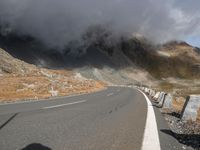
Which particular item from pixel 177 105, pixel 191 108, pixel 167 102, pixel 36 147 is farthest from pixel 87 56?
pixel 36 147

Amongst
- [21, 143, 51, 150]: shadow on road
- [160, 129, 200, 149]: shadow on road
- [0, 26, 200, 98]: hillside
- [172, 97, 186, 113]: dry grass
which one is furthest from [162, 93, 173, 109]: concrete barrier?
[0, 26, 200, 98]: hillside

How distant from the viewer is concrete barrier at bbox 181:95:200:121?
12.6 metres

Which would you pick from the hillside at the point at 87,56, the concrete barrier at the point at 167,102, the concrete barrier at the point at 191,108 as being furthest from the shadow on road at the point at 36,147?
the hillside at the point at 87,56

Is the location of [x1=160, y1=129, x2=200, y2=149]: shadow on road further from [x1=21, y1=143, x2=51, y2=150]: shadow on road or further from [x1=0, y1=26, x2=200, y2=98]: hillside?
[x1=0, y1=26, x2=200, y2=98]: hillside

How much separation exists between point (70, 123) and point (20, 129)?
6.13ft

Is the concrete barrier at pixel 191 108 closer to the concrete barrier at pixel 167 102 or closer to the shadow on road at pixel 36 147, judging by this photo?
the concrete barrier at pixel 167 102

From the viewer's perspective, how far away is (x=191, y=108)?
519 inches

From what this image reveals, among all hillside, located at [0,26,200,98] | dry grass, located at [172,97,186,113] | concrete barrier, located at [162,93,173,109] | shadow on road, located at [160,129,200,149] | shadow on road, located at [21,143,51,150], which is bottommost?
dry grass, located at [172,97,186,113]

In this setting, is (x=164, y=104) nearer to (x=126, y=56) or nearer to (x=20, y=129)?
(x=20, y=129)

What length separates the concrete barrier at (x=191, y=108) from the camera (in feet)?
41.4

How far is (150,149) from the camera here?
6828mm

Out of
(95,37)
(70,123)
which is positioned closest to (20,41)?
(95,37)

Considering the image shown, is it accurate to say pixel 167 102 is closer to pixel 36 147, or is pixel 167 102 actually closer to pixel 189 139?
pixel 189 139

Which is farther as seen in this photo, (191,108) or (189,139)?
(191,108)
